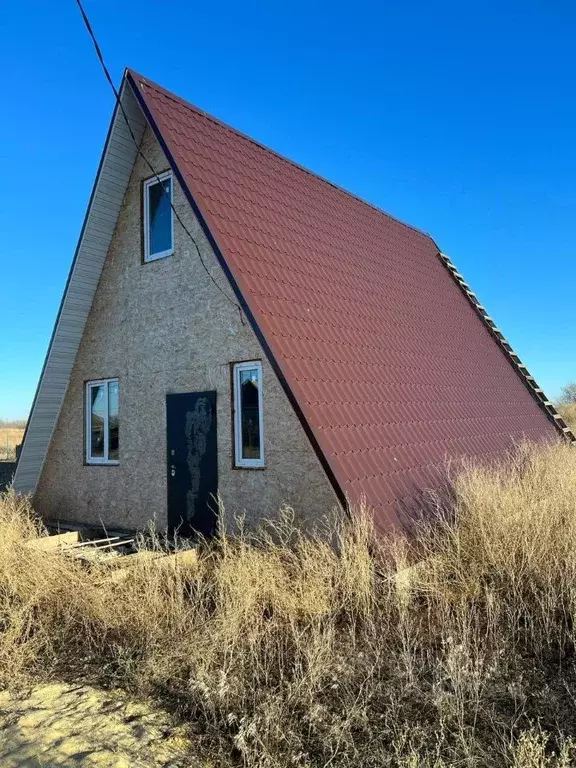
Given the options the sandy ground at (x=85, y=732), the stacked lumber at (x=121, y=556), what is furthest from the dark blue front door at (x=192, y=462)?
→ the sandy ground at (x=85, y=732)

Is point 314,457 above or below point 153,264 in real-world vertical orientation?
below

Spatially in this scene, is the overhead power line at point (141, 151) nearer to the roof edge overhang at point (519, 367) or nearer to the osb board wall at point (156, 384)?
the osb board wall at point (156, 384)

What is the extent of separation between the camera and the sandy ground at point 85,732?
3.58 meters

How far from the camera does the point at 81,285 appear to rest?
10.8m

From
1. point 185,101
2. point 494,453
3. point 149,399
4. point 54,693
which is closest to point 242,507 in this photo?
point 149,399

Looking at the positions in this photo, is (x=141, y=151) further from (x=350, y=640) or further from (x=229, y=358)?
(x=350, y=640)

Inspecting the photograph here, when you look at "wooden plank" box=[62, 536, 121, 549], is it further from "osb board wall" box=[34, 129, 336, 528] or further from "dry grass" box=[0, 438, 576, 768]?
"dry grass" box=[0, 438, 576, 768]

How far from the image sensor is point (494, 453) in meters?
11.0

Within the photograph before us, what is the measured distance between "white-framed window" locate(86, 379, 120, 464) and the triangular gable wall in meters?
0.76

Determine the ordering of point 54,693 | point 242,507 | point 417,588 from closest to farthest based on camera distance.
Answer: point 54,693, point 417,588, point 242,507

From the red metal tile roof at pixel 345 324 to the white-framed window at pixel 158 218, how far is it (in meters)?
0.98

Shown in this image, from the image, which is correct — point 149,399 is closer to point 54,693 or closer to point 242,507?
point 242,507

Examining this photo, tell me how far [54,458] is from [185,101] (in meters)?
7.07

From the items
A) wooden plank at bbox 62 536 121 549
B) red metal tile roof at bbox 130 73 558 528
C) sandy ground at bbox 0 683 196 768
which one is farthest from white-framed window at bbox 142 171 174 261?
sandy ground at bbox 0 683 196 768
